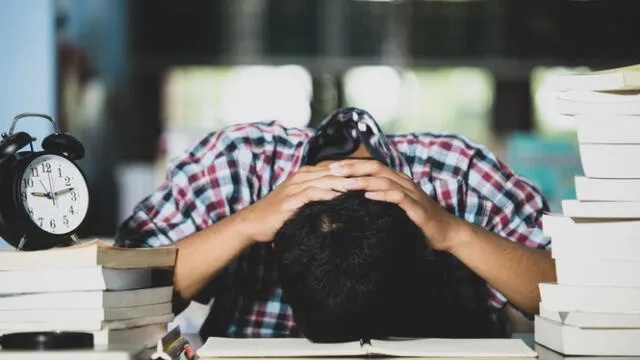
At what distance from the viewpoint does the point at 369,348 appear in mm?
1246

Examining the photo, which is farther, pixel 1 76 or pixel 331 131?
pixel 1 76

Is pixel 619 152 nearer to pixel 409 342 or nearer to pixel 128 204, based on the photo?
pixel 409 342

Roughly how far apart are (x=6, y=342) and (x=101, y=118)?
495 cm

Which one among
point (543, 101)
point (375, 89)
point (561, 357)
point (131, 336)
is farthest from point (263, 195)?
point (543, 101)

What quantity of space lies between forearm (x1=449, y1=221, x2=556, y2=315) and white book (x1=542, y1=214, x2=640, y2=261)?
0.82ft

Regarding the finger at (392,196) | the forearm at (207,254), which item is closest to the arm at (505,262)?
the finger at (392,196)

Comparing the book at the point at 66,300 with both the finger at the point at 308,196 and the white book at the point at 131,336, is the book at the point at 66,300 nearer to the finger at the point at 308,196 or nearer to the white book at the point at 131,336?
the white book at the point at 131,336

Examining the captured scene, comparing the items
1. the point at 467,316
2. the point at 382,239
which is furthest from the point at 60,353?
the point at 467,316

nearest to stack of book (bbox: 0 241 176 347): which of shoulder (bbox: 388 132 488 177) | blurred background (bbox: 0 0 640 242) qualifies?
shoulder (bbox: 388 132 488 177)

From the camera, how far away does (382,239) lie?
134cm

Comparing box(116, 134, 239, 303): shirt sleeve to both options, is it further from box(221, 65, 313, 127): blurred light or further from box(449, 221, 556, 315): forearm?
box(221, 65, 313, 127): blurred light

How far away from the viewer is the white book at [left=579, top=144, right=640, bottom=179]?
123cm

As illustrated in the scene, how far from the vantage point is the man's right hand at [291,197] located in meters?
1.38

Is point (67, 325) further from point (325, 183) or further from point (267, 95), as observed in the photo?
point (267, 95)
